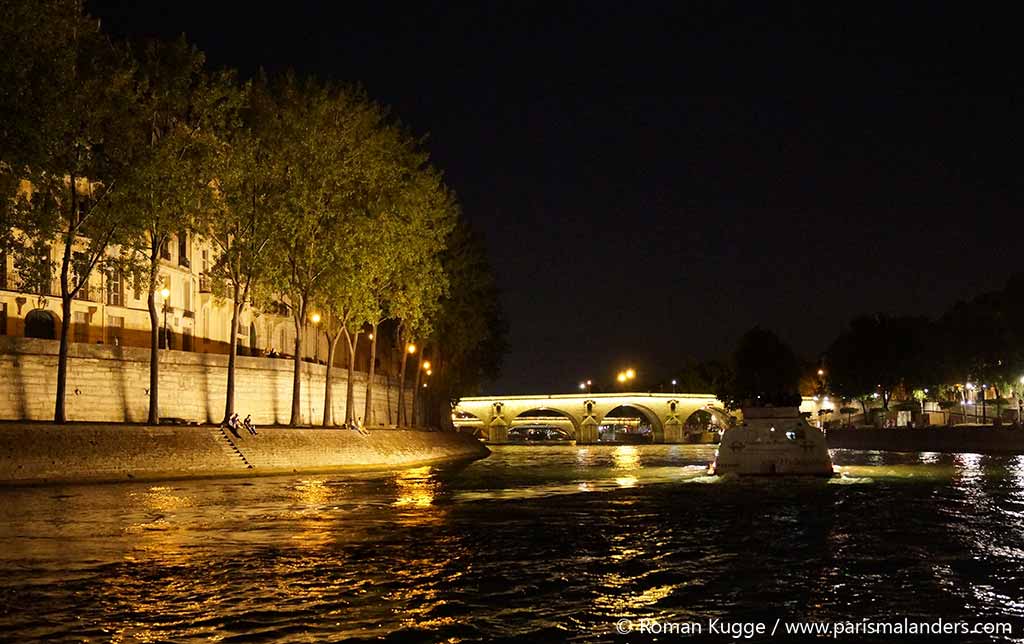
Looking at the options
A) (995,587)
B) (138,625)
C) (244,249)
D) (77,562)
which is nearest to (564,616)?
(138,625)

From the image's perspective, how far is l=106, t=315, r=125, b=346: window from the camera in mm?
76750

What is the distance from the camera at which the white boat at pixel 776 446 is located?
44.3 meters

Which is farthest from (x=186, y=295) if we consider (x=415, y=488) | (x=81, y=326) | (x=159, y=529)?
(x=159, y=529)

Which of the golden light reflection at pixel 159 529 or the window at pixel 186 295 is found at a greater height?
the window at pixel 186 295

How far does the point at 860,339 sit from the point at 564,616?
12117cm

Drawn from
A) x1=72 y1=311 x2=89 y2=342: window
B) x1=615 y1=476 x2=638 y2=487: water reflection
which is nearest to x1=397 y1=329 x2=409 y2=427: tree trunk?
x1=72 y1=311 x2=89 y2=342: window

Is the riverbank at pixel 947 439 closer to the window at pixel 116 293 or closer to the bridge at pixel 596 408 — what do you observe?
the window at pixel 116 293

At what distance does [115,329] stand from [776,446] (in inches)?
2054

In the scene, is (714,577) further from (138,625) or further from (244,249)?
(244,249)

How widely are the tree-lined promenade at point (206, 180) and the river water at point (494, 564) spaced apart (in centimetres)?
1801

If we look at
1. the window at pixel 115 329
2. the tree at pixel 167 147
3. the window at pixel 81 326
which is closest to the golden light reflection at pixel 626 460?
the tree at pixel 167 147

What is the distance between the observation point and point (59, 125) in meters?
47.4

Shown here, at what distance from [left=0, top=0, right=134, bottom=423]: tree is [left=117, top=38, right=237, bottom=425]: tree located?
1160 millimetres

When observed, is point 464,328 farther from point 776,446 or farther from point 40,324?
point 776,446
